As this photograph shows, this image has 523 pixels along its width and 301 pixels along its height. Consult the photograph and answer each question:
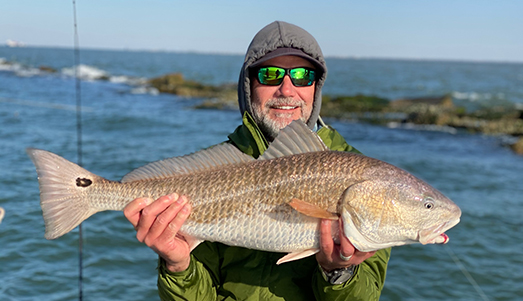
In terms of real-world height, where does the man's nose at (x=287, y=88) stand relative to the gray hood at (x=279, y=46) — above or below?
below

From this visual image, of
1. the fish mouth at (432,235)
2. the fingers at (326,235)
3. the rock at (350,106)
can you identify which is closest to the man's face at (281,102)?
the fingers at (326,235)

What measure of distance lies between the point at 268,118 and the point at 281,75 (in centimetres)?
36

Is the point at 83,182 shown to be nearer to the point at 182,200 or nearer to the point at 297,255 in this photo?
the point at 182,200

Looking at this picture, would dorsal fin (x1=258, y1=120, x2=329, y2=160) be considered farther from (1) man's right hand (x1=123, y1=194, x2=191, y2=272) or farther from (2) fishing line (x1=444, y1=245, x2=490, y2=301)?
(2) fishing line (x1=444, y1=245, x2=490, y2=301)

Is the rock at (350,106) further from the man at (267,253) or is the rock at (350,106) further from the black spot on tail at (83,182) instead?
the black spot on tail at (83,182)

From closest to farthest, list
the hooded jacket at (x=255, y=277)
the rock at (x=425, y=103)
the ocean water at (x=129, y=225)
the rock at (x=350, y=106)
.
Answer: the hooded jacket at (x=255, y=277), the ocean water at (x=129, y=225), the rock at (x=350, y=106), the rock at (x=425, y=103)

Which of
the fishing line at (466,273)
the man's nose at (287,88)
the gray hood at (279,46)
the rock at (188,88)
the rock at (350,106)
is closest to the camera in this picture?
the man's nose at (287,88)

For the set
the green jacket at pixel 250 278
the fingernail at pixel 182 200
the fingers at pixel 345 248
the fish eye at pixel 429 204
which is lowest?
the green jacket at pixel 250 278

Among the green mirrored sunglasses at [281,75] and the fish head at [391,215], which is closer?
the fish head at [391,215]

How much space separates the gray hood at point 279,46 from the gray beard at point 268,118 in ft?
0.50

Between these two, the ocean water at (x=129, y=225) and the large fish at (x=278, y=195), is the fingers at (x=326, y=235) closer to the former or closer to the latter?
the large fish at (x=278, y=195)

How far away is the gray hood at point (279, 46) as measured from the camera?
3570 mm

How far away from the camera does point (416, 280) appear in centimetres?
796

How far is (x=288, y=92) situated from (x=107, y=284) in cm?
527
